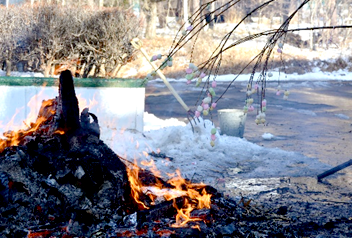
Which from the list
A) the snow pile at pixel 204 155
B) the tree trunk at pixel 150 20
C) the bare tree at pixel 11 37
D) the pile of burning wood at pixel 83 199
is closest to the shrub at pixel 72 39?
the bare tree at pixel 11 37

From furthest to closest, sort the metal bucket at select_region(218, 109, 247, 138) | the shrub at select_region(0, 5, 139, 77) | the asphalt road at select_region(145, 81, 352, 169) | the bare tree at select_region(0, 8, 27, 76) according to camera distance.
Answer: the bare tree at select_region(0, 8, 27, 76), the shrub at select_region(0, 5, 139, 77), the asphalt road at select_region(145, 81, 352, 169), the metal bucket at select_region(218, 109, 247, 138)

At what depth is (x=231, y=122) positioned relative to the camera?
9.18 metres

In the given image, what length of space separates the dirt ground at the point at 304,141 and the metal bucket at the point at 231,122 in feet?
2.35

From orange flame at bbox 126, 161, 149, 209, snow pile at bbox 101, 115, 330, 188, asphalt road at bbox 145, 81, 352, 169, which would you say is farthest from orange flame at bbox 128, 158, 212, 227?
asphalt road at bbox 145, 81, 352, 169

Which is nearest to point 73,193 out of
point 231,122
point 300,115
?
point 231,122

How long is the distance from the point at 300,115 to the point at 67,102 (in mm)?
10371

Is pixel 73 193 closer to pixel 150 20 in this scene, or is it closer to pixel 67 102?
pixel 67 102

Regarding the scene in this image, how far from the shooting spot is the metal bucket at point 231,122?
9078 mm

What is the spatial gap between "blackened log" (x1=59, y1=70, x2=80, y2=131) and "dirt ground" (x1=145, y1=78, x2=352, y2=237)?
7.40 feet

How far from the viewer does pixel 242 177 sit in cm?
685

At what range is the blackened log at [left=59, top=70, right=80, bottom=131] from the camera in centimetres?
444

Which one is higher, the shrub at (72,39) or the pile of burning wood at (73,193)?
the shrub at (72,39)

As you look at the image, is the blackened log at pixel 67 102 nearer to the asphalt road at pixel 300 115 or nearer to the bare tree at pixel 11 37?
the asphalt road at pixel 300 115

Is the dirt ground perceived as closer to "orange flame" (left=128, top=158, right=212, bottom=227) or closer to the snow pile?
the snow pile
